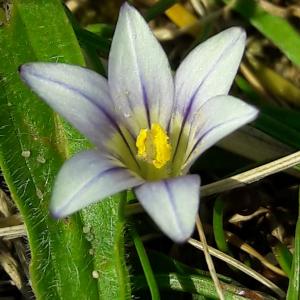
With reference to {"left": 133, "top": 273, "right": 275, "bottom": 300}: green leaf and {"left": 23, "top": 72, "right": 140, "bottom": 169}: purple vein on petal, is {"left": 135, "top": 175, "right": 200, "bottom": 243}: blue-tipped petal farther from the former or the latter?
{"left": 133, "top": 273, "right": 275, "bottom": 300}: green leaf

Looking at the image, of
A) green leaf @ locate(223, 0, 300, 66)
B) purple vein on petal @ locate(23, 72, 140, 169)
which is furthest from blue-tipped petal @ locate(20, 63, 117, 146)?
green leaf @ locate(223, 0, 300, 66)

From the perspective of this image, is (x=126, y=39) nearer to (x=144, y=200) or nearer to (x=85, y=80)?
(x=85, y=80)

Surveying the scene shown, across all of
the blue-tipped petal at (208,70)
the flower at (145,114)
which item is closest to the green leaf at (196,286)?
the flower at (145,114)

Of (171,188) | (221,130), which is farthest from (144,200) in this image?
(221,130)

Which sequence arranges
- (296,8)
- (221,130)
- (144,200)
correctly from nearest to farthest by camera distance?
(144,200) → (221,130) → (296,8)

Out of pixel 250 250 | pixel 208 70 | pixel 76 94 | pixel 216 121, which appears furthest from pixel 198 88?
pixel 250 250

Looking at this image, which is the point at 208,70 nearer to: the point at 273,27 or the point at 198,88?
the point at 198,88
